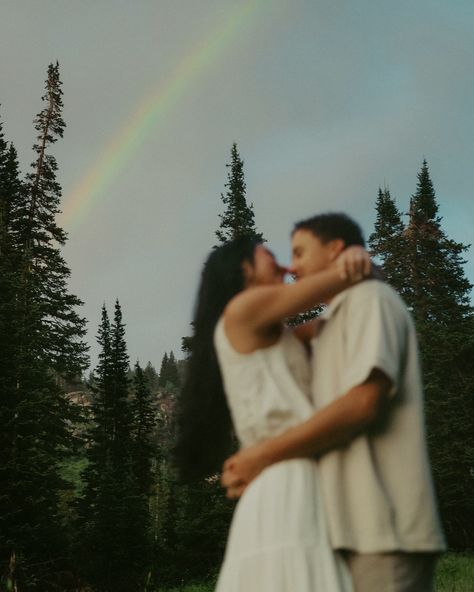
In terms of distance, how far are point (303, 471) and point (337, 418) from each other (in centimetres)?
26

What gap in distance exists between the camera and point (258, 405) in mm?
2691

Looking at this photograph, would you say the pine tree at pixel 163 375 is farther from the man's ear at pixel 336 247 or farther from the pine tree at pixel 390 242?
the man's ear at pixel 336 247

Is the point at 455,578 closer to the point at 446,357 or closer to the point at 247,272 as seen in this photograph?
the point at 247,272

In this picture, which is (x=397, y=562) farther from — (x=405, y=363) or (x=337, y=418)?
(x=405, y=363)

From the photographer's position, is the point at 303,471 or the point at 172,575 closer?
the point at 303,471

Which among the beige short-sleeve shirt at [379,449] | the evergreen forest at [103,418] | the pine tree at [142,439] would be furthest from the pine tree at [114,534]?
the beige short-sleeve shirt at [379,449]

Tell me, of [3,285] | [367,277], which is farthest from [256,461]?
[3,285]

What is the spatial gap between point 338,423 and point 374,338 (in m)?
0.35

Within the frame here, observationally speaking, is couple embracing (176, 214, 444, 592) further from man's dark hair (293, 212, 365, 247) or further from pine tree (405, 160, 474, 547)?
pine tree (405, 160, 474, 547)

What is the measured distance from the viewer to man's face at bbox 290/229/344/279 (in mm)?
3115

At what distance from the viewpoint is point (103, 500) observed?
2645cm

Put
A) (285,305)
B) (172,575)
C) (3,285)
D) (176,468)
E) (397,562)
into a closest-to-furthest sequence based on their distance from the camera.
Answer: (397,562) < (285,305) < (176,468) < (3,285) < (172,575)

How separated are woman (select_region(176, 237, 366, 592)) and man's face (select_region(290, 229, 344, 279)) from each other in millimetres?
122

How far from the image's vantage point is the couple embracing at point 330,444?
236 centimetres
